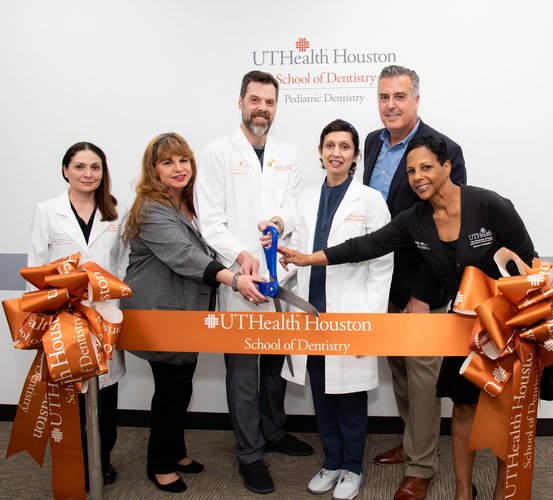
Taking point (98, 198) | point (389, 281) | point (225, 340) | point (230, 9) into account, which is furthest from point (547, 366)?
point (230, 9)

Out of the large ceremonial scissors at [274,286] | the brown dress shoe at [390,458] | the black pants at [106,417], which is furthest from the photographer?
the brown dress shoe at [390,458]

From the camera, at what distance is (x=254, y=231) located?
2.99m

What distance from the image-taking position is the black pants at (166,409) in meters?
2.85

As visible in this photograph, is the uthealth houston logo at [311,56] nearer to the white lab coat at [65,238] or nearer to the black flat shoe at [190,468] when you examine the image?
the white lab coat at [65,238]

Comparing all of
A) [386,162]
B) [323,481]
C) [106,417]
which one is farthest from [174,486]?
[386,162]

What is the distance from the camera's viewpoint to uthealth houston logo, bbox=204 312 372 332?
2.40 meters

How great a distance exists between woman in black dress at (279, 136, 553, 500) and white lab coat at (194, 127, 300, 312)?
719mm

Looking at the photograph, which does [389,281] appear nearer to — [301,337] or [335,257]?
[335,257]

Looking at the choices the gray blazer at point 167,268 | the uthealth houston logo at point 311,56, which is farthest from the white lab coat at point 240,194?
the uthealth houston logo at point 311,56

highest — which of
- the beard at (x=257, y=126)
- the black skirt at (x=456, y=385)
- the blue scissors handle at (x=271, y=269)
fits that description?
the beard at (x=257, y=126)

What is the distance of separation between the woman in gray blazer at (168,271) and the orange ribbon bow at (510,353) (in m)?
0.98

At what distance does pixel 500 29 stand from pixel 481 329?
2008 mm

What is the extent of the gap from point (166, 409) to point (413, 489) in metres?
1.28

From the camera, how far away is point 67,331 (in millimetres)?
2232
